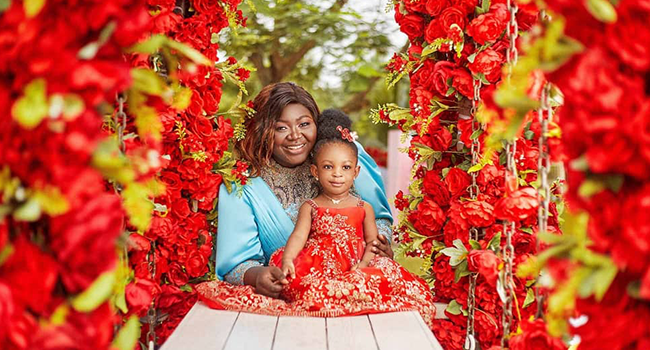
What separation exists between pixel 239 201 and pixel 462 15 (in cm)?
156

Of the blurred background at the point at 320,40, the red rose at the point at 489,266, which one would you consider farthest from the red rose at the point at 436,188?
the blurred background at the point at 320,40

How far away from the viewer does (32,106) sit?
126cm

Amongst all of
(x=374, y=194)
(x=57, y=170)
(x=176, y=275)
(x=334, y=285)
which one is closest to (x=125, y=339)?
(x=57, y=170)

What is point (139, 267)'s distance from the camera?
2.75m

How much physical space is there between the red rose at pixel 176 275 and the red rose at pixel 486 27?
1804mm

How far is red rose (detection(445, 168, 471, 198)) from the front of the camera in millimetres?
2980

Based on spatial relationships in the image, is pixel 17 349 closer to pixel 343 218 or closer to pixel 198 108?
pixel 198 108

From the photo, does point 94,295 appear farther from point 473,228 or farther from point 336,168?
point 336,168

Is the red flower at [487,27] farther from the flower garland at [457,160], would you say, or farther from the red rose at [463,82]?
the red rose at [463,82]

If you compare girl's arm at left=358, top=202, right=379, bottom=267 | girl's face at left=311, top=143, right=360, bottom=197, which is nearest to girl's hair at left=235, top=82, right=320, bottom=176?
girl's face at left=311, top=143, right=360, bottom=197

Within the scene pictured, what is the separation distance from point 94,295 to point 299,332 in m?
1.51

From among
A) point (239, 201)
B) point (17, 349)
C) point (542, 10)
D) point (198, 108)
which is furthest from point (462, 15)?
point (17, 349)

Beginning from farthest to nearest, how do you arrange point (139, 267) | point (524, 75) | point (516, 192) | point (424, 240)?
point (424, 240), point (139, 267), point (516, 192), point (524, 75)

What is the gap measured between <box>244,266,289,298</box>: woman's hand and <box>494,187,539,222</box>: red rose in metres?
1.40
